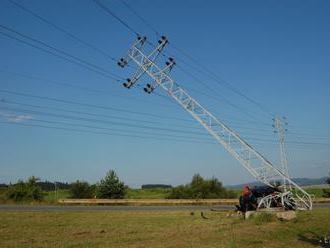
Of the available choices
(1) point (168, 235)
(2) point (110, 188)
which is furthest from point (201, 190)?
(1) point (168, 235)

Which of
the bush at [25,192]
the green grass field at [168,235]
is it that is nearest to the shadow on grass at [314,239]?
the green grass field at [168,235]

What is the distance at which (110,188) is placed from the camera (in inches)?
2347

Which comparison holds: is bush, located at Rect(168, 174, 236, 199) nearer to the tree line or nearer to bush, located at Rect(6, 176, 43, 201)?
the tree line

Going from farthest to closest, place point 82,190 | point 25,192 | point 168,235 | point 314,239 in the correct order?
1. point 82,190
2. point 25,192
3. point 168,235
4. point 314,239

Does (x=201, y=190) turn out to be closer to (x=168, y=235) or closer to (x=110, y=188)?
(x=110, y=188)

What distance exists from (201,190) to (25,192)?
930 inches

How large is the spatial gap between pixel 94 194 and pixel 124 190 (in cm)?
451

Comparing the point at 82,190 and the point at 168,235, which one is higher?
the point at 82,190

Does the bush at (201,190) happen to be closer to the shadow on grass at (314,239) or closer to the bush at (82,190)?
the bush at (82,190)

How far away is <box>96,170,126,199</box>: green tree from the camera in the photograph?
59.6 metres

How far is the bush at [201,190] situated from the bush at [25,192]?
63.2ft

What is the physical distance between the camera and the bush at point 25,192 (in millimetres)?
55447

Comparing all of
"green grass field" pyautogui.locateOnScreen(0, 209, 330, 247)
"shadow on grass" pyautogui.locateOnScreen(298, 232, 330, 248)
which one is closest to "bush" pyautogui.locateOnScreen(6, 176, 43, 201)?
"green grass field" pyautogui.locateOnScreen(0, 209, 330, 247)

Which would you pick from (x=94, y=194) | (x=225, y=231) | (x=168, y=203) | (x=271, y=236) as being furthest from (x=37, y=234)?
(x=94, y=194)
